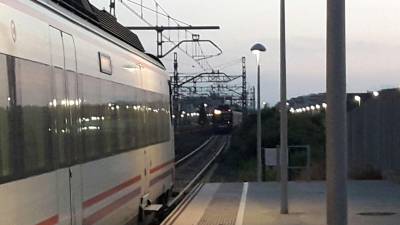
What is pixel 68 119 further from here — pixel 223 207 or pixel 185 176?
pixel 185 176

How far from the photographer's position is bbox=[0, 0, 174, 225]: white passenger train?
6.68 meters

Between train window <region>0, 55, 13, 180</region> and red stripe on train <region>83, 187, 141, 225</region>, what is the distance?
2839mm

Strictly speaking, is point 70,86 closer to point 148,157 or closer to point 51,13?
point 51,13

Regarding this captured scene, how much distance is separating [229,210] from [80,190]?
9306 mm

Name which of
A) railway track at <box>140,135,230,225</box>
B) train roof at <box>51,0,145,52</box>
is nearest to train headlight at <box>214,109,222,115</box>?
railway track at <box>140,135,230,225</box>

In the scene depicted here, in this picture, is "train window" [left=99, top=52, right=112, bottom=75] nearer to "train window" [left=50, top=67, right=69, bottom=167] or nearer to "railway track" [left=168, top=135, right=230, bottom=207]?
"train window" [left=50, top=67, right=69, bottom=167]

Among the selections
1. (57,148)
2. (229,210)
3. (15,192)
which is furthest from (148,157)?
(15,192)

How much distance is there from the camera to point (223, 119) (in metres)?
95.8

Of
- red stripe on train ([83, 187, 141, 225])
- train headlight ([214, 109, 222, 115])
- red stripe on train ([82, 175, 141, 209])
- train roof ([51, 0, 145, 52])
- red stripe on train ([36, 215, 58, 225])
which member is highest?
train roof ([51, 0, 145, 52])

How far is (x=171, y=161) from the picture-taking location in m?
19.2

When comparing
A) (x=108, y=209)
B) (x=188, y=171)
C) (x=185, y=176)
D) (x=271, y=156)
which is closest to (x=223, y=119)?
(x=188, y=171)

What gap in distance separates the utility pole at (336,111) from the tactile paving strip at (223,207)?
6901mm

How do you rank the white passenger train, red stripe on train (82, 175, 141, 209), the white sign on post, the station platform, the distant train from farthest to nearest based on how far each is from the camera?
1. the distant train
2. the white sign on post
3. the station platform
4. red stripe on train (82, 175, 141, 209)
5. the white passenger train

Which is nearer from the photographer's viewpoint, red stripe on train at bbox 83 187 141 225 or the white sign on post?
red stripe on train at bbox 83 187 141 225
